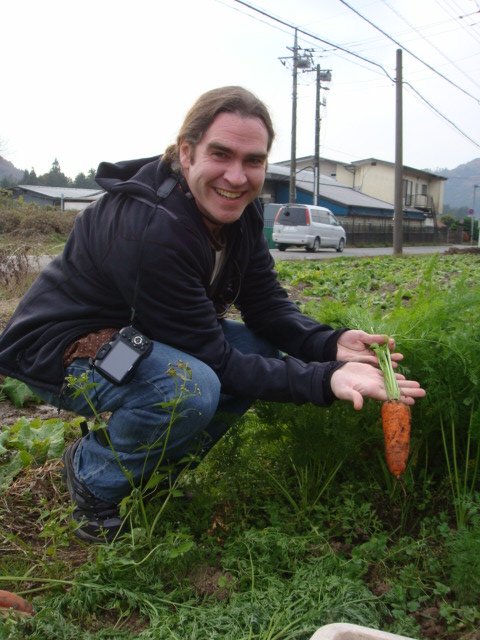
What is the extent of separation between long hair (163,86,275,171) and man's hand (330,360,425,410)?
0.91 meters

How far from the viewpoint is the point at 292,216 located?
1072 inches

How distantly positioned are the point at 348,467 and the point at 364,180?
62.3 meters

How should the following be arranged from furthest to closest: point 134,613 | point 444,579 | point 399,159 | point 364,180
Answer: point 364,180 < point 399,159 < point 444,579 < point 134,613

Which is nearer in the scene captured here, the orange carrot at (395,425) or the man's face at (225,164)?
the orange carrot at (395,425)

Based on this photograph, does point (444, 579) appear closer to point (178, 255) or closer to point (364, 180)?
point (178, 255)

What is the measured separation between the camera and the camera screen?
220 cm

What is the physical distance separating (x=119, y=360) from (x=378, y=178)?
6240 cm

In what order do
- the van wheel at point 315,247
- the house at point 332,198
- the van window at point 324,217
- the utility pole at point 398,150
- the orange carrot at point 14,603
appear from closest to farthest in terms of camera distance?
1. the orange carrot at point 14,603
2. the utility pole at point 398,150
3. the van wheel at point 315,247
4. the van window at point 324,217
5. the house at point 332,198

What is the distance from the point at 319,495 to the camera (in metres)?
2.34

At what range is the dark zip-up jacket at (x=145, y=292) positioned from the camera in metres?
2.21

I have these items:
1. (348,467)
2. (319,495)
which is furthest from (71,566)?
(348,467)

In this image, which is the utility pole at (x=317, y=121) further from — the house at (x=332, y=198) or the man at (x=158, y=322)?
the man at (x=158, y=322)

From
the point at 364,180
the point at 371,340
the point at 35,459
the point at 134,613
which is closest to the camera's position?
the point at 134,613

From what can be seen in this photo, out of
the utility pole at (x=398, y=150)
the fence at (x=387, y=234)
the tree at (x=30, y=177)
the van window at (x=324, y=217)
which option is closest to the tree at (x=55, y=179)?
the tree at (x=30, y=177)
